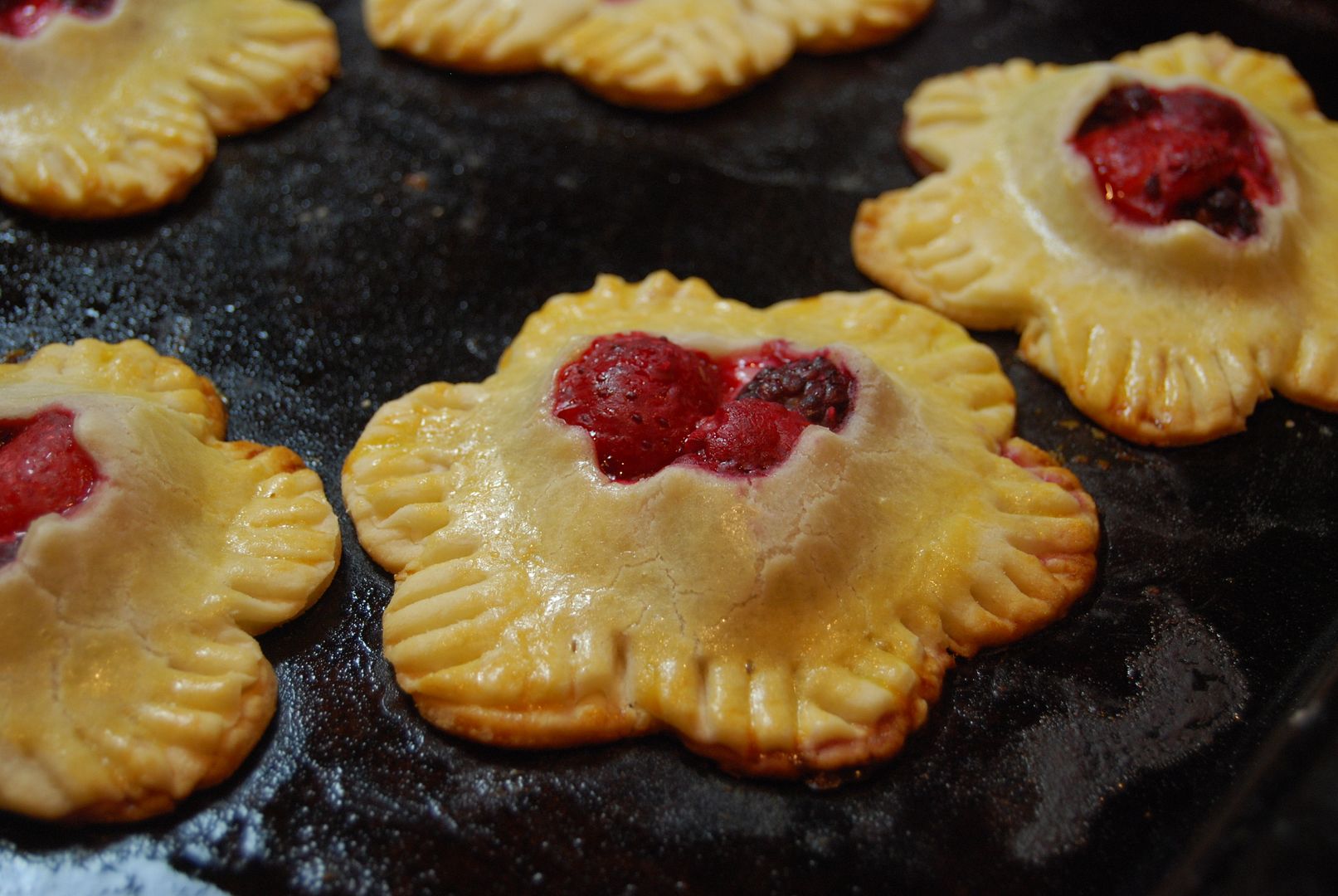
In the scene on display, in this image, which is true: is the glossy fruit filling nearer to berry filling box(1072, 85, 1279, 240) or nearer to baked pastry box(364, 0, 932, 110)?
berry filling box(1072, 85, 1279, 240)

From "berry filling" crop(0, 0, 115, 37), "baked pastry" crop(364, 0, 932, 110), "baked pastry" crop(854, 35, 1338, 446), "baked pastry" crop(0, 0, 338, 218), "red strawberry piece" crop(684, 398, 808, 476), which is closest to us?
"red strawberry piece" crop(684, 398, 808, 476)

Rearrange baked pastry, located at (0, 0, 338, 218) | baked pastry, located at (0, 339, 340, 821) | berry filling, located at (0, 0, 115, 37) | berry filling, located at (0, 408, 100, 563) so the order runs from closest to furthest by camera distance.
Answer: baked pastry, located at (0, 339, 340, 821)
berry filling, located at (0, 408, 100, 563)
baked pastry, located at (0, 0, 338, 218)
berry filling, located at (0, 0, 115, 37)

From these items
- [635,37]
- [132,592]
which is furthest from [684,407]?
[635,37]

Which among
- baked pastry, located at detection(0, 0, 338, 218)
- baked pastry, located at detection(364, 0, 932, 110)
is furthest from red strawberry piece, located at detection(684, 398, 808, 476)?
baked pastry, located at detection(0, 0, 338, 218)

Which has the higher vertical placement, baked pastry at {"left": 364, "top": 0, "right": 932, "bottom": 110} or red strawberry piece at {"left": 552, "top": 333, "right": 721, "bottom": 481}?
baked pastry at {"left": 364, "top": 0, "right": 932, "bottom": 110}

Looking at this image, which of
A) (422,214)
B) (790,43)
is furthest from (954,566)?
(790,43)

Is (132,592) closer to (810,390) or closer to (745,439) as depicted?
(745,439)

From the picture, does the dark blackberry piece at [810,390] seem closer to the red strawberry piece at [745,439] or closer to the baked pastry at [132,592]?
the red strawberry piece at [745,439]
